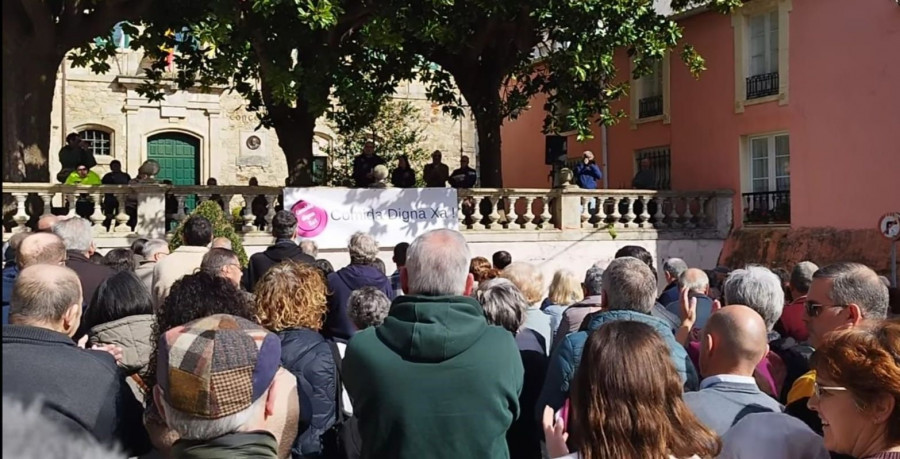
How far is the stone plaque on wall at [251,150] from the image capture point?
25641 millimetres

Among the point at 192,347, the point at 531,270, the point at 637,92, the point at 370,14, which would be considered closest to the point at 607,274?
the point at 531,270

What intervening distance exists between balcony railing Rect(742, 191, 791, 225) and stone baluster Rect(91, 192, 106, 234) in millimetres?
12786

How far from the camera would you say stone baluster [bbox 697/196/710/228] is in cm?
1888

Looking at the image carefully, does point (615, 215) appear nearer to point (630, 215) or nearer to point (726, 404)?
point (630, 215)

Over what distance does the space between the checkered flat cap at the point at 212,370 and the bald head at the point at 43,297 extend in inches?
32.9

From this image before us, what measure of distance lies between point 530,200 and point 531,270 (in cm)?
1108

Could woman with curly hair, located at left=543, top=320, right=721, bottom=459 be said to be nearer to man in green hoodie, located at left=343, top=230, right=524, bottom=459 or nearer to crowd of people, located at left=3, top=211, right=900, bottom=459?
crowd of people, located at left=3, top=211, right=900, bottom=459

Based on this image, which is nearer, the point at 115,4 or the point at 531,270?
the point at 531,270

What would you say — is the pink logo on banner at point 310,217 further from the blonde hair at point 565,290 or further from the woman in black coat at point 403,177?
the blonde hair at point 565,290

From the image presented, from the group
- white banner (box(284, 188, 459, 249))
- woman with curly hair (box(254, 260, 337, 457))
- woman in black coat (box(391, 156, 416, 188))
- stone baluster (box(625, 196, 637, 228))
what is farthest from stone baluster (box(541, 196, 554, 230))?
woman with curly hair (box(254, 260, 337, 457))

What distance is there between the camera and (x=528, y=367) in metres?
4.50

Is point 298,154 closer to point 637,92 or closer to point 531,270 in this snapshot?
point 637,92

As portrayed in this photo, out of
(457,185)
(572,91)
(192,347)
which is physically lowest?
(192,347)

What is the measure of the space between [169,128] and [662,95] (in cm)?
1356
